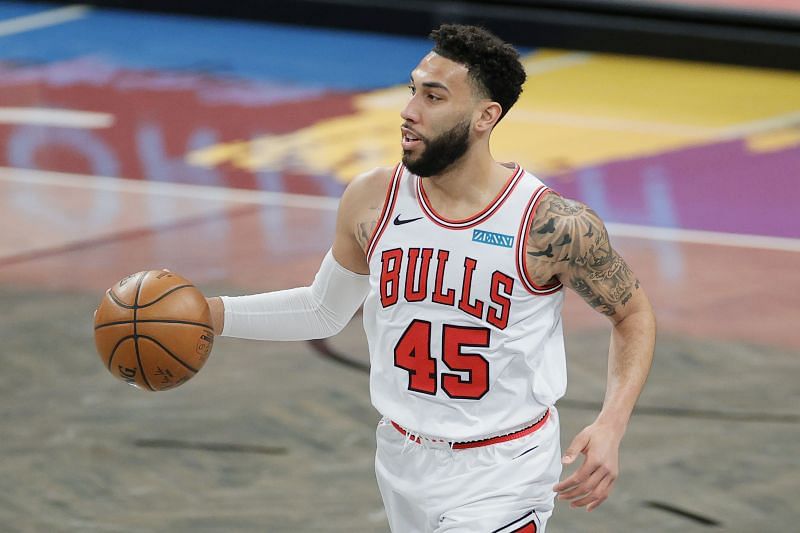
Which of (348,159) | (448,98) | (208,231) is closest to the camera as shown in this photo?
(448,98)

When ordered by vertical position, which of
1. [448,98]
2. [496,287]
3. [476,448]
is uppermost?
[448,98]

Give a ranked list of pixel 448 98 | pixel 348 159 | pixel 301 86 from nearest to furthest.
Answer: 1. pixel 448 98
2. pixel 348 159
3. pixel 301 86

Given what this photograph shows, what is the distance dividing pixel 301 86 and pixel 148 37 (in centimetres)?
306

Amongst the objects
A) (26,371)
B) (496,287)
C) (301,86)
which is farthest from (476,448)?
(301,86)

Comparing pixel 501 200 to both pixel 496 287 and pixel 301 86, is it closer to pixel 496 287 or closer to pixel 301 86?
pixel 496 287

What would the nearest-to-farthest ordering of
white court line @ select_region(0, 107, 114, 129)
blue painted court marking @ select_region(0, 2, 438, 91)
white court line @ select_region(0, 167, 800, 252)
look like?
white court line @ select_region(0, 167, 800, 252)
white court line @ select_region(0, 107, 114, 129)
blue painted court marking @ select_region(0, 2, 438, 91)

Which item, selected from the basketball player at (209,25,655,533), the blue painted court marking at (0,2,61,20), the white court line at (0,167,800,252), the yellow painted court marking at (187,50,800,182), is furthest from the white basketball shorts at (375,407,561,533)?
the blue painted court marking at (0,2,61,20)

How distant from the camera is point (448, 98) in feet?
14.6

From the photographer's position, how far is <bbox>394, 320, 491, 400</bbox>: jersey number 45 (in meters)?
4.50

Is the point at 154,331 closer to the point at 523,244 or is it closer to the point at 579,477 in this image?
the point at 523,244

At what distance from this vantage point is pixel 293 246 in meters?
10.9

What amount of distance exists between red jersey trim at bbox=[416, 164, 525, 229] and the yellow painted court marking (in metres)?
7.98

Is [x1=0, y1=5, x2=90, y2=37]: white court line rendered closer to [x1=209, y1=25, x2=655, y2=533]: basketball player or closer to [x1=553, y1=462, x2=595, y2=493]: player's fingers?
[x1=209, y1=25, x2=655, y2=533]: basketball player

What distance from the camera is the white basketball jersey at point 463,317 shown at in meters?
4.48
